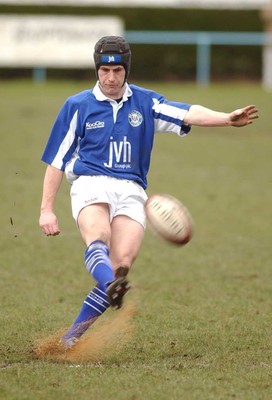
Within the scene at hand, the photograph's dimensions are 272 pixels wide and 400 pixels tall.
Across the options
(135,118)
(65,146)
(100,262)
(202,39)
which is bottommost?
(202,39)

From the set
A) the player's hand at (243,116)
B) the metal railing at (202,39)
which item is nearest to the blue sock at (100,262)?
the player's hand at (243,116)

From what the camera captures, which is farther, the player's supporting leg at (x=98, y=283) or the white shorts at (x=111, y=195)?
the white shorts at (x=111, y=195)

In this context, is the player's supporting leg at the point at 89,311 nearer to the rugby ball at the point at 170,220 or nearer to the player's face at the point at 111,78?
the rugby ball at the point at 170,220

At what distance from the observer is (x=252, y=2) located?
3070 centimetres

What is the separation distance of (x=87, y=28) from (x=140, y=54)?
2.01m

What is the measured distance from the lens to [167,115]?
599 centimetres

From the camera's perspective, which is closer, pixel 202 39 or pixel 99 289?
pixel 99 289

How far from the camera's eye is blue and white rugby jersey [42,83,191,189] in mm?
5887

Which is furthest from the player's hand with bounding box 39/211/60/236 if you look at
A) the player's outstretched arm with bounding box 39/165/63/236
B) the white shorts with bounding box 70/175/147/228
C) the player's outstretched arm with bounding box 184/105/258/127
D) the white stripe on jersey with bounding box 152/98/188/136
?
the player's outstretched arm with bounding box 184/105/258/127

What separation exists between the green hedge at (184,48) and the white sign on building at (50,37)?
3.40 ft

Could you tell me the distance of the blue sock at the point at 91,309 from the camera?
5785 millimetres

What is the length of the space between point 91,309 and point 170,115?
1257mm

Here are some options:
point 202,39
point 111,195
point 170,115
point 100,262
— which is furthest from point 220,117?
point 202,39

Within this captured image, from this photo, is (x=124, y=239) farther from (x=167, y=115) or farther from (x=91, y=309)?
(x=167, y=115)
